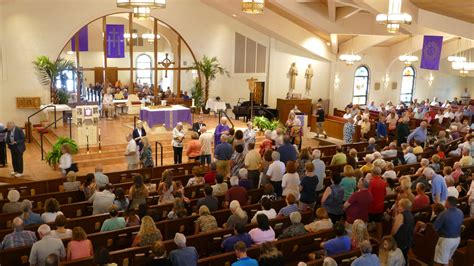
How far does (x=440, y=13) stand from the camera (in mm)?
13859

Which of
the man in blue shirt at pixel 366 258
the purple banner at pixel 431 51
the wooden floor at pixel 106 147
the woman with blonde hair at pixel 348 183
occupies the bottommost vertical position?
the wooden floor at pixel 106 147

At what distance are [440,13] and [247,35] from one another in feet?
28.7

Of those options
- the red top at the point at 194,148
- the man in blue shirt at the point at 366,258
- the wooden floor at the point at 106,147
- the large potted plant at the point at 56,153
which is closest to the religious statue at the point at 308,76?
the wooden floor at the point at 106,147

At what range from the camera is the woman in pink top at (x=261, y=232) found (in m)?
6.29

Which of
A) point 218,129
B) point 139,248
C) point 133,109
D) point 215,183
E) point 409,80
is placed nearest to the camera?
point 139,248

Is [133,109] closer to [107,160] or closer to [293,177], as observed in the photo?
[107,160]

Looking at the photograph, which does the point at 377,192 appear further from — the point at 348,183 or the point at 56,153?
the point at 56,153

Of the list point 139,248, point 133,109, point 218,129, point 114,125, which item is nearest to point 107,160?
point 218,129

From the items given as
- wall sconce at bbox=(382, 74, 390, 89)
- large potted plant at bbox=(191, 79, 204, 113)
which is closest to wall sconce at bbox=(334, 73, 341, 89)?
wall sconce at bbox=(382, 74, 390, 89)

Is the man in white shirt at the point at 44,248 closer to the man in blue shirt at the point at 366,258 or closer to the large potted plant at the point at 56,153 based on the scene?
the man in blue shirt at the point at 366,258

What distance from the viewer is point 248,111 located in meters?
20.0

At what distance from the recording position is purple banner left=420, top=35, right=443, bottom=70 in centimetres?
1709

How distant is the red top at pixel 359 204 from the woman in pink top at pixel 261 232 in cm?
175

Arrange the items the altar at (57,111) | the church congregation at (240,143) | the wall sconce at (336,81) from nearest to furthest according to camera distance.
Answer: the church congregation at (240,143)
the altar at (57,111)
the wall sconce at (336,81)
